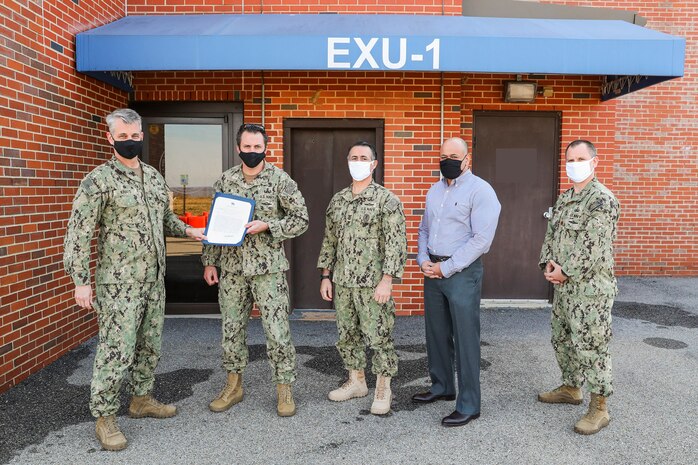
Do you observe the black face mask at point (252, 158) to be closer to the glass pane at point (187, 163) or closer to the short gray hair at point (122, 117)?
the short gray hair at point (122, 117)

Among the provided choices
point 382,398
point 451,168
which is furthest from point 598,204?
point 382,398

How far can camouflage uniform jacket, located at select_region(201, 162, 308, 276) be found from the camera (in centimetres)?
367

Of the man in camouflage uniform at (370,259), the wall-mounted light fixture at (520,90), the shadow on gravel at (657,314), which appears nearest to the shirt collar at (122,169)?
the man in camouflage uniform at (370,259)

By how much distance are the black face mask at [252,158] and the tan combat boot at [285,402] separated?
5.10ft

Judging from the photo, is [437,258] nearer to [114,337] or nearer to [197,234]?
[197,234]

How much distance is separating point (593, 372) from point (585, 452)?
500mm

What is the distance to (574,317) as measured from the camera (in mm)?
3506

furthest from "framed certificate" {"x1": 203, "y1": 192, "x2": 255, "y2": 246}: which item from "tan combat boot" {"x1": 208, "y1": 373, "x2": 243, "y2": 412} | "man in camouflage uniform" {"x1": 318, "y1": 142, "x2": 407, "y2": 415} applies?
"tan combat boot" {"x1": 208, "y1": 373, "x2": 243, "y2": 412}

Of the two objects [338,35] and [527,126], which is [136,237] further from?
[527,126]

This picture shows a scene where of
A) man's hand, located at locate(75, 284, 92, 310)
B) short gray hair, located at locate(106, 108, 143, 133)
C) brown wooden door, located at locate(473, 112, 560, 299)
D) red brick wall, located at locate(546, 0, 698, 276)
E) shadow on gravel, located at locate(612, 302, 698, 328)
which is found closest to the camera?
man's hand, located at locate(75, 284, 92, 310)

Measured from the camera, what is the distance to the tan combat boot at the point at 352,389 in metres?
3.99

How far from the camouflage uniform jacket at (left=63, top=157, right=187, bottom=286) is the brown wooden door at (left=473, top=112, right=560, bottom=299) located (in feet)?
15.1

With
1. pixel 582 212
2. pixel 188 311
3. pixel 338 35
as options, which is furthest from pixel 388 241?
pixel 188 311

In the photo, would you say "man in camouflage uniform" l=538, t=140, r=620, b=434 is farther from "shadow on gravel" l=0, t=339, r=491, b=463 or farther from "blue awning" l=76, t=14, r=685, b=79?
"blue awning" l=76, t=14, r=685, b=79
